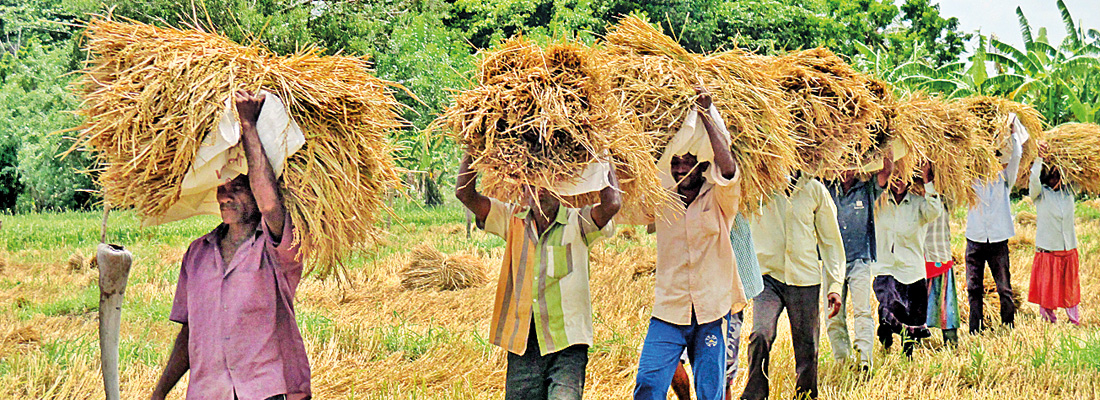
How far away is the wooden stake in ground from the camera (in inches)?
117

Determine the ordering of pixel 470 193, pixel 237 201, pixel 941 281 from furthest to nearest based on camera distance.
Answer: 1. pixel 941 281
2. pixel 470 193
3. pixel 237 201

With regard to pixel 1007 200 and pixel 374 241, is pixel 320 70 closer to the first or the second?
pixel 374 241

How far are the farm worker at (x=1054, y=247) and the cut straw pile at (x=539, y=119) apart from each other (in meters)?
5.43

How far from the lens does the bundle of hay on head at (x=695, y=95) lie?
3.62m

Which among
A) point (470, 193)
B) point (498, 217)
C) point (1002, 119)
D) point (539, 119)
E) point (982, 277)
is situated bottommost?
point (982, 277)

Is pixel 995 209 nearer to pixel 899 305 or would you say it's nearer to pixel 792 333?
pixel 899 305

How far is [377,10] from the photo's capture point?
42.5ft

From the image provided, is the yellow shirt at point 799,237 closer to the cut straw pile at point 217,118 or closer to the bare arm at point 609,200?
the bare arm at point 609,200

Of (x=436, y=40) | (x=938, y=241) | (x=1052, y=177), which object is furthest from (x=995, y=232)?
(x=436, y=40)

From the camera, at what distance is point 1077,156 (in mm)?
7414

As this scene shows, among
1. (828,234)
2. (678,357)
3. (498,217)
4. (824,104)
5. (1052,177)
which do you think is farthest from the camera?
(1052,177)

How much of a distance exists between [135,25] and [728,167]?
237cm

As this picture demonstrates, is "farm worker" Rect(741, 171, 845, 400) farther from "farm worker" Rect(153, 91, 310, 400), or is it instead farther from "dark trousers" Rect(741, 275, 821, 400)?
"farm worker" Rect(153, 91, 310, 400)

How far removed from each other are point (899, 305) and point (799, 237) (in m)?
1.86
